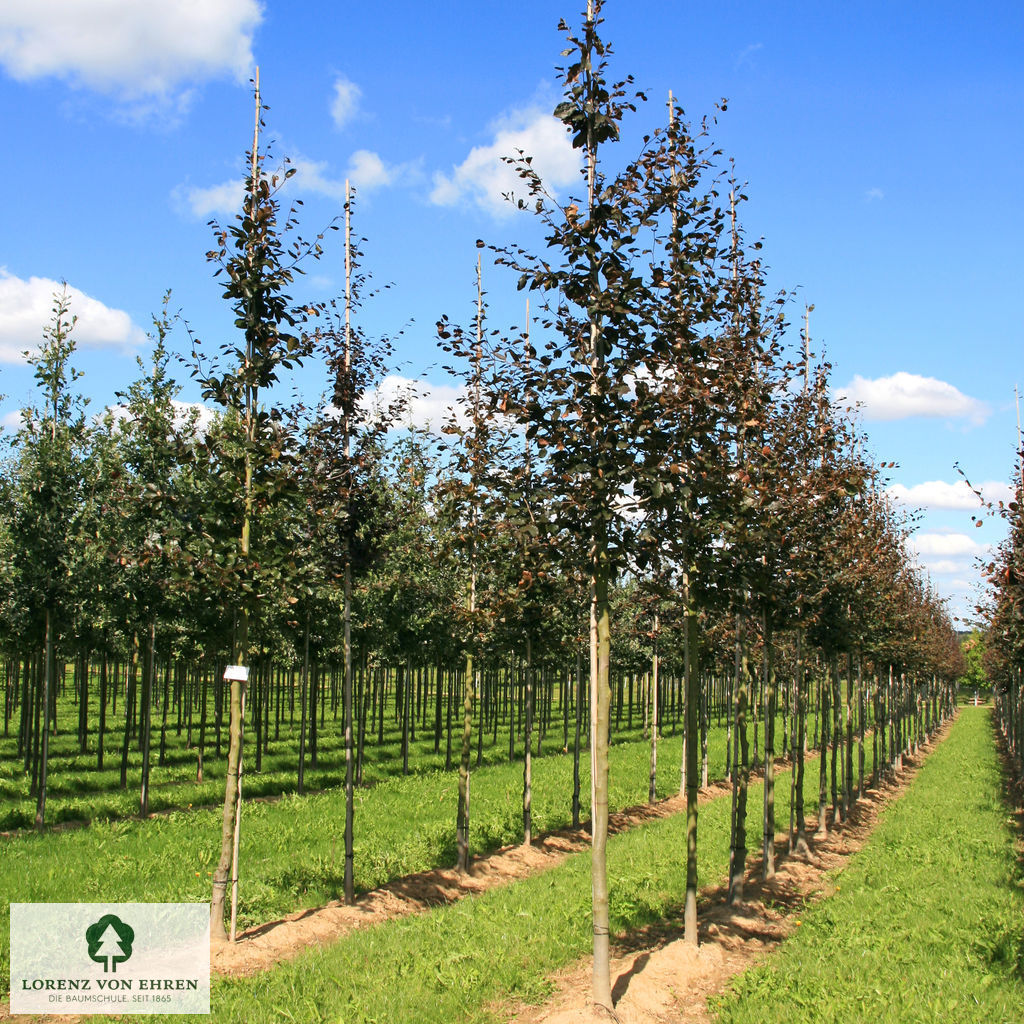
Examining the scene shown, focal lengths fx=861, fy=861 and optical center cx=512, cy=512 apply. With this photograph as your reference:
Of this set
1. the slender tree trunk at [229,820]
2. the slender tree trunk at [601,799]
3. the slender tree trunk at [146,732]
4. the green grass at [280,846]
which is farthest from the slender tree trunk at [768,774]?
the slender tree trunk at [146,732]

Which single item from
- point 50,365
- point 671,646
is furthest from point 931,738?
point 50,365

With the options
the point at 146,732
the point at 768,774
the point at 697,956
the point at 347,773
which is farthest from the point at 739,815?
the point at 146,732

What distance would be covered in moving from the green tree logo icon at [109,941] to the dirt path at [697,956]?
434cm

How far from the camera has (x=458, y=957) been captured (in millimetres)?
9281

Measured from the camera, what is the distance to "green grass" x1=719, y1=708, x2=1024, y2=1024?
7.86 metres

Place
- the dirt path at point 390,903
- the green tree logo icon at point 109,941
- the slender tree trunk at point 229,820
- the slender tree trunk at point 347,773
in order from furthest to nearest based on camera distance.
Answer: the slender tree trunk at point 347,773 → the slender tree trunk at point 229,820 → the dirt path at point 390,903 → the green tree logo icon at point 109,941

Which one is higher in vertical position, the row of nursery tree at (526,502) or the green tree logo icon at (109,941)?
the row of nursery tree at (526,502)

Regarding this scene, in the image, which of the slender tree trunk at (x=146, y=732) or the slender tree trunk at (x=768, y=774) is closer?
the slender tree trunk at (x=768, y=774)

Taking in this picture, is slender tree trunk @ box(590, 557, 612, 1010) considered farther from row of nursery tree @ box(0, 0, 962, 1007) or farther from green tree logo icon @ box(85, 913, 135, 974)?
green tree logo icon @ box(85, 913, 135, 974)

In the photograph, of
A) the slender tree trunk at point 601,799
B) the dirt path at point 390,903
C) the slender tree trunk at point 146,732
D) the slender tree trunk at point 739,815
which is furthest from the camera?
the slender tree trunk at point 146,732

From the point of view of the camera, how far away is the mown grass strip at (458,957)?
26.2ft

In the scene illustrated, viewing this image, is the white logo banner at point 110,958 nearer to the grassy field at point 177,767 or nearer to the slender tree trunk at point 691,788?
the slender tree trunk at point 691,788

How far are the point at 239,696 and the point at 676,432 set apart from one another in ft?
19.5

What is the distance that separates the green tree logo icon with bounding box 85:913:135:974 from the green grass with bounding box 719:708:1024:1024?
20.9 ft
